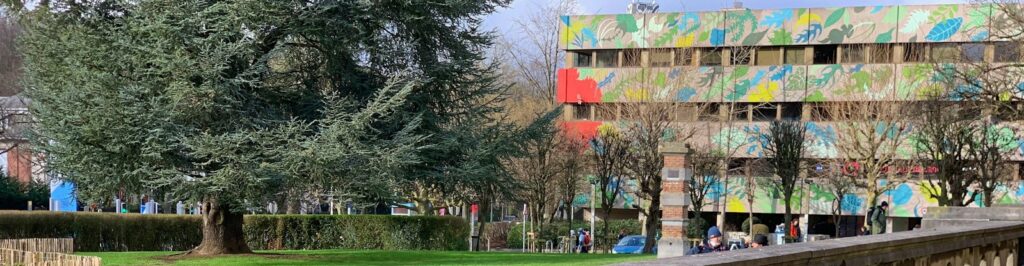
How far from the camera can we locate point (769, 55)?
193ft

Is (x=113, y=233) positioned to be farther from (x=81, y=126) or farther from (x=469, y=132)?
(x=469, y=132)

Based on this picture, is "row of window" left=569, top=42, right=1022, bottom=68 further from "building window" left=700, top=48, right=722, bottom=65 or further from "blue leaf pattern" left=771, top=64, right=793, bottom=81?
"blue leaf pattern" left=771, top=64, right=793, bottom=81

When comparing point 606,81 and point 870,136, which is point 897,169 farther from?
point 606,81

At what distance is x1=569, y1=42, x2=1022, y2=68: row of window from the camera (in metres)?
54.2

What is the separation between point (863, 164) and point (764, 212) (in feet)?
40.0

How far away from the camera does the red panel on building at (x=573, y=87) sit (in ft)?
202

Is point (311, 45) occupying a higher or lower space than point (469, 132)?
higher

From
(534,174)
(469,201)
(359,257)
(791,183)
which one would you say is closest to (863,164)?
(791,183)

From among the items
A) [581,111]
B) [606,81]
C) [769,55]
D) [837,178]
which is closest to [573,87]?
[581,111]

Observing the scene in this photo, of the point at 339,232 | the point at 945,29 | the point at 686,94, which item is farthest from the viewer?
the point at 945,29

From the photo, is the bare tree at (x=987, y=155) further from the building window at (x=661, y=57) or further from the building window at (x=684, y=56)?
the building window at (x=661, y=57)

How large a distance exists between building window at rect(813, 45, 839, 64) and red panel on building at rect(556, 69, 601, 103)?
1116 cm

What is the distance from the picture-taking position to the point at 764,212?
60469 millimetres

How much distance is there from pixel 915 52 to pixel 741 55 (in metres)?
7.94
